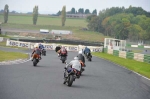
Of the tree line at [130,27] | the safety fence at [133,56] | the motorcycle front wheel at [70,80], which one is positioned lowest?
the safety fence at [133,56]

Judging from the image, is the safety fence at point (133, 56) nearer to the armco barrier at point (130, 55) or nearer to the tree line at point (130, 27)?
the armco barrier at point (130, 55)

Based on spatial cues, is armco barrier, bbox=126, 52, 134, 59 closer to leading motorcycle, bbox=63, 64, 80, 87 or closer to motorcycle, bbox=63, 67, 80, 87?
leading motorcycle, bbox=63, 64, 80, 87

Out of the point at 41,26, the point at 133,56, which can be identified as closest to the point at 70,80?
the point at 133,56

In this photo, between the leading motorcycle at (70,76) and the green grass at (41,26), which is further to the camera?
the green grass at (41,26)

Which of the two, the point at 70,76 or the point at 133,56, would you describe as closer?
the point at 70,76

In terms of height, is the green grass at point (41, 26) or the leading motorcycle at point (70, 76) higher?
the green grass at point (41, 26)

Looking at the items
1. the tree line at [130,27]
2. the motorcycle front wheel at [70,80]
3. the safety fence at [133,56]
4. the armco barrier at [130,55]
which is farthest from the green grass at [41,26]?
the motorcycle front wheel at [70,80]

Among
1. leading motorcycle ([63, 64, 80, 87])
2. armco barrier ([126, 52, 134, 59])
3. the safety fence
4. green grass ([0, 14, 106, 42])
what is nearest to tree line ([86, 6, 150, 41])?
green grass ([0, 14, 106, 42])

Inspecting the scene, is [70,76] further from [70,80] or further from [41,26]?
[41,26]

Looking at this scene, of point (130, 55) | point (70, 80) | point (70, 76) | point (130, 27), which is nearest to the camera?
point (70, 80)

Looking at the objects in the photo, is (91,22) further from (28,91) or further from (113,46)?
(28,91)

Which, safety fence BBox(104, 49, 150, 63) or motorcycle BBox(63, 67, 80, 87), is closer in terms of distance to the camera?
motorcycle BBox(63, 67, 80, 87)

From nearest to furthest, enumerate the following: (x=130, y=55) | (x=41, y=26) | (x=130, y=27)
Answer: (x=130, y=55) < (x=130, y=27) < (x=41, y=26)

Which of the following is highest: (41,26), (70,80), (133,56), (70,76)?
(41,26)
